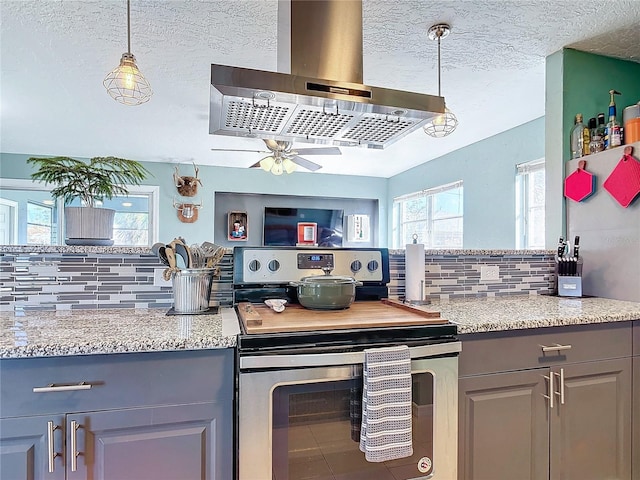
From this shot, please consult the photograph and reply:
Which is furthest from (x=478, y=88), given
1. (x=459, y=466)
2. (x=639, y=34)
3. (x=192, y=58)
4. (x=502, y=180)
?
(x=459, y=466)

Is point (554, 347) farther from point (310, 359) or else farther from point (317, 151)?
point (317, 151)

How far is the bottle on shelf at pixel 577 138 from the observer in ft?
7.25

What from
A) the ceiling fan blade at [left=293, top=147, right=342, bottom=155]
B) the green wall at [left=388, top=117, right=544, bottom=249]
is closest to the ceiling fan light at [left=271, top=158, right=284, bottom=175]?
the ceiling fan blade at [left=293, top=147, right=342, bottom=155]

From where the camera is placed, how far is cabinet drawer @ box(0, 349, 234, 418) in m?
0.97

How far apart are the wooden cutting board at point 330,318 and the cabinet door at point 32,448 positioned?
55cm

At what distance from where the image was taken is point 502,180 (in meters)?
3.94

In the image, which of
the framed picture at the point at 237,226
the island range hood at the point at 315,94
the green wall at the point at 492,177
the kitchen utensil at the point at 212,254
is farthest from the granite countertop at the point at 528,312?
the framed picture at the point at 237,226

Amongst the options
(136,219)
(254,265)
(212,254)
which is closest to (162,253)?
(212,254)

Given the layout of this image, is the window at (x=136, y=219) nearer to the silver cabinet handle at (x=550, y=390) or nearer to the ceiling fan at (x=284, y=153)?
the ceiling fan at (x=284, y=153)

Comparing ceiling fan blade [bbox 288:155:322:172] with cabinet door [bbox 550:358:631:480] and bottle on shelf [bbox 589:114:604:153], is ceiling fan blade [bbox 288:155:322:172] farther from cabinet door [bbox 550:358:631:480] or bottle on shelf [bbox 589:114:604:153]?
cabinet door [bbox 550:358:631:480]

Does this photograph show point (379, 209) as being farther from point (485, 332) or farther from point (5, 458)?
point (5, 458)

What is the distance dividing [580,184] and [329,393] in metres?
1.87

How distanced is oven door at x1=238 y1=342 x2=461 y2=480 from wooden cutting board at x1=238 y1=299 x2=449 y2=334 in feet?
0.28

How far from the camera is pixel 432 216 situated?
5.27m
